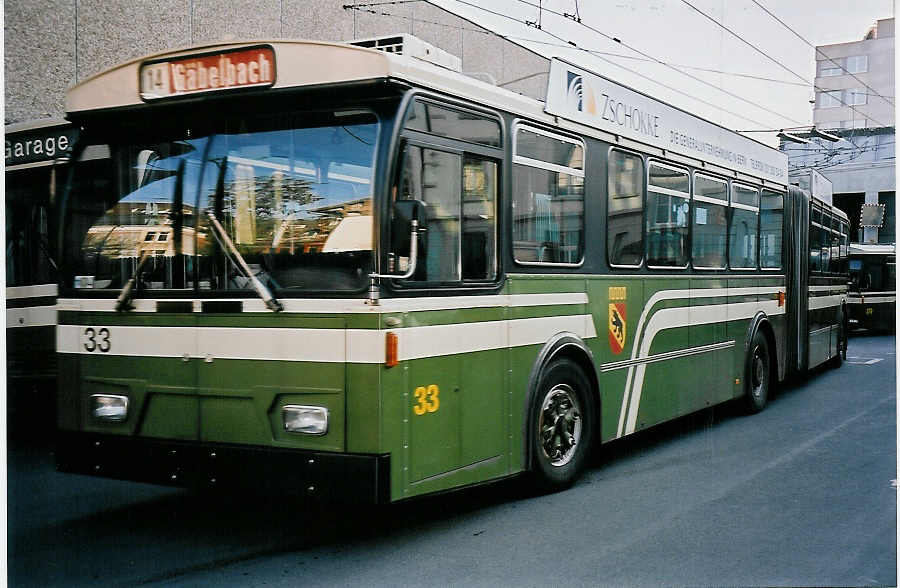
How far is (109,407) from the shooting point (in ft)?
18.3

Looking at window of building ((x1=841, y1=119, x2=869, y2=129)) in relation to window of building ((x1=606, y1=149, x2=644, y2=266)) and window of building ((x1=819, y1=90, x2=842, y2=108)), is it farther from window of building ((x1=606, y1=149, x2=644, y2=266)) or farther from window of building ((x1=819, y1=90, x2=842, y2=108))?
window of building ((x1=606, y1=149, x2=644, y2=266))

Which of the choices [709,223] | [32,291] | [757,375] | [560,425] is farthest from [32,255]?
[757,375]

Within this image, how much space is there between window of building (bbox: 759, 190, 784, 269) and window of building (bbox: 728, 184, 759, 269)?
209mm

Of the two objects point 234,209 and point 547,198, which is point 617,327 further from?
point 234,209

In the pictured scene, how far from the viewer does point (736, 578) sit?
5.04m

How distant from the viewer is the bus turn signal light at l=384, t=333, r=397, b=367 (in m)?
4.95

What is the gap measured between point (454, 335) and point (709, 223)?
4.88 metres

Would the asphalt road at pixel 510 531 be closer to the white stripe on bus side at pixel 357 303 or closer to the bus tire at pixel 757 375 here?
the white stripe on bus side at pixel 357 303

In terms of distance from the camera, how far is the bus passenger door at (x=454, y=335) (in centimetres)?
522

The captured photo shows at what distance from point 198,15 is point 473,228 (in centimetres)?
783

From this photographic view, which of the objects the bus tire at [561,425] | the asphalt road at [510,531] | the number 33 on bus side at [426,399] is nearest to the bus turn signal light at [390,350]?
the number 33 on bus side at [426,399]

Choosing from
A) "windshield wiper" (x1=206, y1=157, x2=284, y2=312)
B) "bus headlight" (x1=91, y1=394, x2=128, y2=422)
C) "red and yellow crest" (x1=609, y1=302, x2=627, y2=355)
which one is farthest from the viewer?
"red and yellow crest" (x1=609, y1=302, x2=627, y2=355)

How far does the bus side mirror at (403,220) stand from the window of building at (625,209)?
9.56 ft

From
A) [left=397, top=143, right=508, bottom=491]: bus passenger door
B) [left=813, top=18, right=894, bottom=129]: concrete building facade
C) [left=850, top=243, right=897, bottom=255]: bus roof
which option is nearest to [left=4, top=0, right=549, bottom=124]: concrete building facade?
[left=397, top=143, right=508, bottom=491]: bus passenger door
